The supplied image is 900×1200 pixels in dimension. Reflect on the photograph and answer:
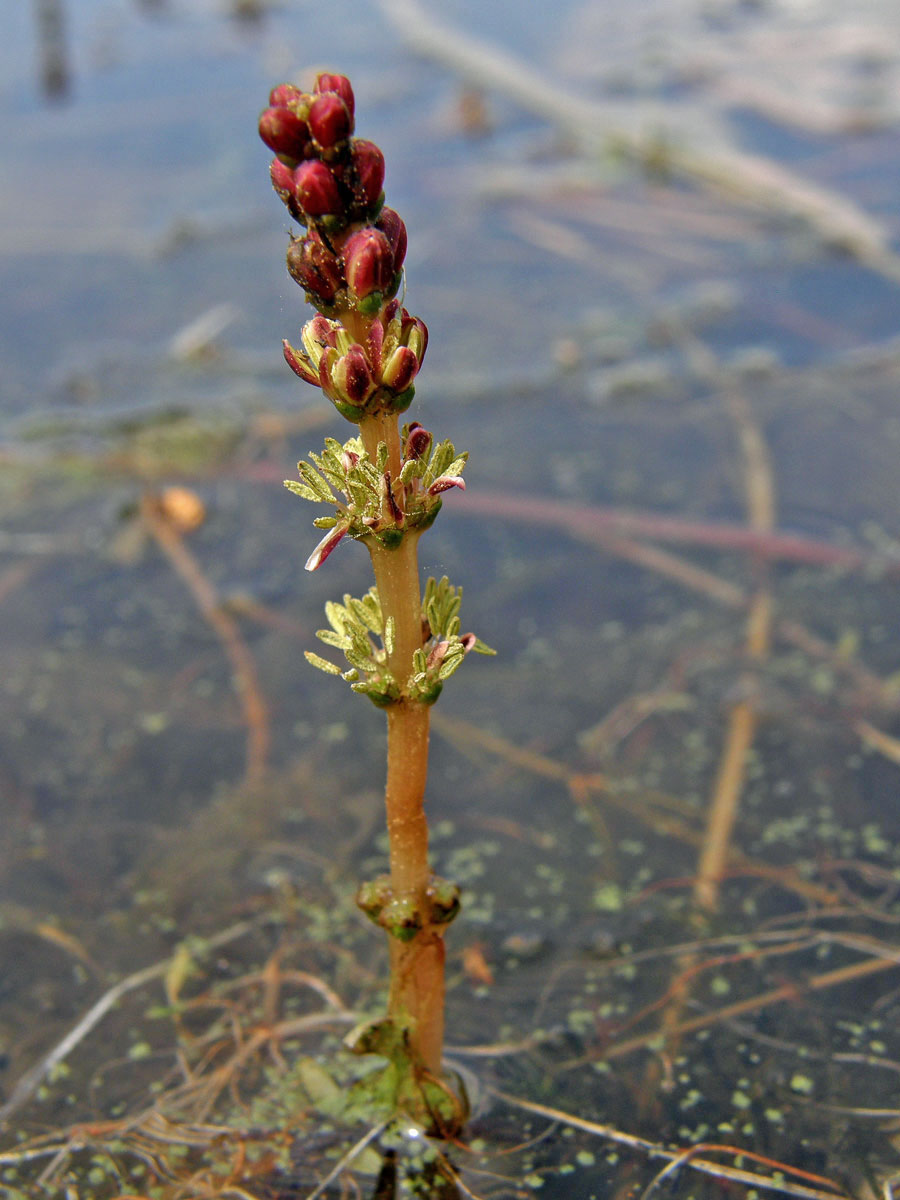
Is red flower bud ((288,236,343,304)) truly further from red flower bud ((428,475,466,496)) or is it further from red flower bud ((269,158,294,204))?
red flower bud ((428,475,466,496))

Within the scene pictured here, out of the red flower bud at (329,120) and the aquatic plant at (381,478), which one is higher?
Result: the red flower bud at (329,120)

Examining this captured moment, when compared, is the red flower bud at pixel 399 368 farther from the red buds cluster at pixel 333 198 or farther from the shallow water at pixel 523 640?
the shallow water at pixel 523 640

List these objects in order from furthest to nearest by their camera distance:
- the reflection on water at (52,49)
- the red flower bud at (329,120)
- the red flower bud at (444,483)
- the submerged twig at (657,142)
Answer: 1. the reflection on water at (52,49)
2. the submerged twig at (657,142)
3. the red flower bud at (444,483)
4. the red flower bud at (329,120)

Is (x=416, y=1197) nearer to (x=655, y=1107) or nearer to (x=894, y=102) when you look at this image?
(x=655, y=1107)

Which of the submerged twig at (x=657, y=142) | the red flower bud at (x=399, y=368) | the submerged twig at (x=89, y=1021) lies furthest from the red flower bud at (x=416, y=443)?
the submerged twig at (x=657, y=142)

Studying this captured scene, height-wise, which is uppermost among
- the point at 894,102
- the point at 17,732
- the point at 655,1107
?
the point at 894,102

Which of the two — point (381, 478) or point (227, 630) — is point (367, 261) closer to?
point (381, 478)

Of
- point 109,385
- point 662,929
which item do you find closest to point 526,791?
point 662,929

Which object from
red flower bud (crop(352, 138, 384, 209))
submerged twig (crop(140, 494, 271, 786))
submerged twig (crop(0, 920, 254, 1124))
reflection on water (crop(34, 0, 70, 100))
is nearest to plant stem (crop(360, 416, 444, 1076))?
red flower bud (crop(352, 138, 384, 209))
